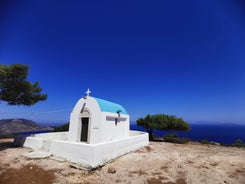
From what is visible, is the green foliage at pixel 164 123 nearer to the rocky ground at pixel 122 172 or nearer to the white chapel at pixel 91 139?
the white chapel at pixel 91 139

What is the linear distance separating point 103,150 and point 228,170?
6.36 metres

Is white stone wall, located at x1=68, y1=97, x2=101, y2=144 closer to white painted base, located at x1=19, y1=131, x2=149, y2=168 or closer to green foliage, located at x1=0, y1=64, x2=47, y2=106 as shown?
white painted base, located at x1=19, y1=131, x2=149, y2=168

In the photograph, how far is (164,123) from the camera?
18266mm

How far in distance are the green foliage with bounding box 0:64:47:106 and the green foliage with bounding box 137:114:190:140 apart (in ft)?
45.0

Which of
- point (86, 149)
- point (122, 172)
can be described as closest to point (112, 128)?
point (86, 149)

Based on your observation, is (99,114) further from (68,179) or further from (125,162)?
(68,179)

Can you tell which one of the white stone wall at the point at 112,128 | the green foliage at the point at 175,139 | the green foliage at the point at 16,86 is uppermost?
the green foliage at the point at 16,86

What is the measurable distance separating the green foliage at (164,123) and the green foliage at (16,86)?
13.7 m

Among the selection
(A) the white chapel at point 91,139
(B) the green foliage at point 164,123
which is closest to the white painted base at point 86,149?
(A) the white chapel at point 91,139

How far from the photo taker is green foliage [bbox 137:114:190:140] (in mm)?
18125

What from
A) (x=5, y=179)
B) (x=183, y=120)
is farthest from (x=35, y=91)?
(x=183, y=120)

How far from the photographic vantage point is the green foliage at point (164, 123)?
1812 centimetres

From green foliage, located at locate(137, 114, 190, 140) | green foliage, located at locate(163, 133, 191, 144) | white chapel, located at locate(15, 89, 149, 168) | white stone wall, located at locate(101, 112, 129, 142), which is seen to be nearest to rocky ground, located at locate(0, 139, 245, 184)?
white chapel, located at locate(15, 89, 149, 168)

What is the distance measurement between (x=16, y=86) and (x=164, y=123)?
16.4 metres
